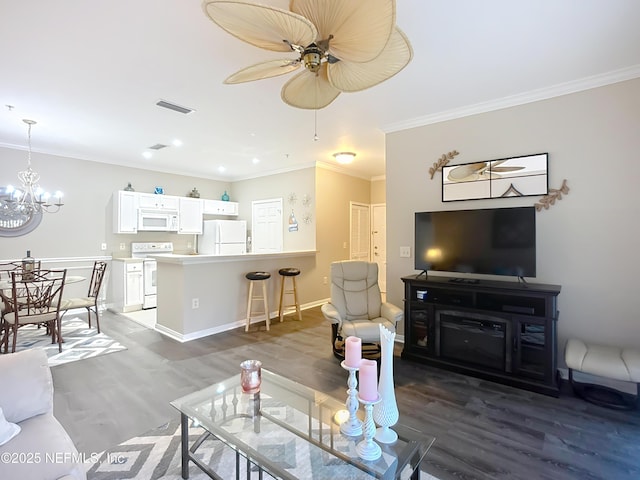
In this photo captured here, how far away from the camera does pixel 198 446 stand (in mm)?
1879

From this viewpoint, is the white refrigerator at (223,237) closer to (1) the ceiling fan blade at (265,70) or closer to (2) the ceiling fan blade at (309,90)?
(2) the ceiling fan blade at (309,90)

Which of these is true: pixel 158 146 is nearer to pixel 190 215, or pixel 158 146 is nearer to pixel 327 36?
pixel 190 215

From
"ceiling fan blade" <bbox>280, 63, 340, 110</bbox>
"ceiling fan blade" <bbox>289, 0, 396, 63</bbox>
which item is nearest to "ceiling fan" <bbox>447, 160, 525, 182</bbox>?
"ceiling fan blade" <bbox>280, 63, 340, 110</bbox>

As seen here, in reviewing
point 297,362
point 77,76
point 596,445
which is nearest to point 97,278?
point 77,76

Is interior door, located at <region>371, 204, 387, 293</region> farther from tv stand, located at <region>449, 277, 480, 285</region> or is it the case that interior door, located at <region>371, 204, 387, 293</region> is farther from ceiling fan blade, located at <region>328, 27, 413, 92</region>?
ceiling fan blade, located at <region>328, 27, 413, 92</region>

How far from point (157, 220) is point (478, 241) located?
5.69 meters

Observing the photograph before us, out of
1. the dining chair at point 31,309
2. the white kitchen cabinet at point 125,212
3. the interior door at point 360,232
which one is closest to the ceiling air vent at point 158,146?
the white kitchen cabinet at point 125,212

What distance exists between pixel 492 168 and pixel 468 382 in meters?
2.18

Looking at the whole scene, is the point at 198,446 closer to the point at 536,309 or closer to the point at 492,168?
the point at 536,309

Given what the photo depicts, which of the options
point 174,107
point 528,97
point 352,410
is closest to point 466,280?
point 528,97

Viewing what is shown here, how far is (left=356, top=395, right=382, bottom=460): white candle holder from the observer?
1.39 metres

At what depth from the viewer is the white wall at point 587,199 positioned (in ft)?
8.98

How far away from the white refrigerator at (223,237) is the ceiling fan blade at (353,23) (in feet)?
18.4

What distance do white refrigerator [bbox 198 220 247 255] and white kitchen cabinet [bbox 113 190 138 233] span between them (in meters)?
1.46
